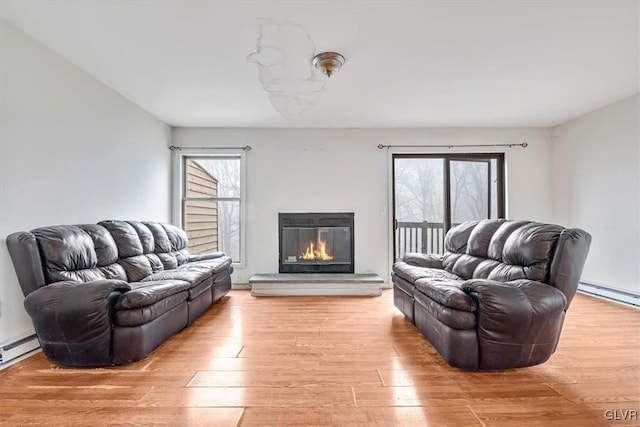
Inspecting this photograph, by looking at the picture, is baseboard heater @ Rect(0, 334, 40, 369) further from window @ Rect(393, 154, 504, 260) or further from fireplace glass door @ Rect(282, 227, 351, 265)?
window @ Rect(393, 154, 504, 260)

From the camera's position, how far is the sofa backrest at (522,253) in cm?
220

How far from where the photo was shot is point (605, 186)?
4.09 meters

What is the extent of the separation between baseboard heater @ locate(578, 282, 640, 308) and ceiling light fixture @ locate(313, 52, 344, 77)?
14.2 ft

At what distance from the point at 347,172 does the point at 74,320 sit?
12.5 ft

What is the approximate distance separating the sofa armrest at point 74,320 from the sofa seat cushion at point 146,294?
80 mm

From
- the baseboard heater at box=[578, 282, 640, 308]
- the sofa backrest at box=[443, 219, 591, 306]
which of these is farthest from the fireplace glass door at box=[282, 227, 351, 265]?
the baseboard heater at box=[578, 282, 640, 308]

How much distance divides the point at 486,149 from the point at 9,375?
5.96 m

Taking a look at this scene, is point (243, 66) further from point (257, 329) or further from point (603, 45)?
point (603, 45)

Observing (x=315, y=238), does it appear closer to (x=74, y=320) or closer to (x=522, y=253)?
(x=522, y=253)

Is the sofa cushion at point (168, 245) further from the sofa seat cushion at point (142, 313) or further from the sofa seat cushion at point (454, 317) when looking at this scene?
the sofa seat cushion at point (454, 317)

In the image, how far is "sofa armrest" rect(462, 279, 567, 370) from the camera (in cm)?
203

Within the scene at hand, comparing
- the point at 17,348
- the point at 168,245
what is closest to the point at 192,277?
the point at 168,245

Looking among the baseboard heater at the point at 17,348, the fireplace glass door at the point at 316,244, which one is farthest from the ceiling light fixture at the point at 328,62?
the baseboard heater at the point at 17,348

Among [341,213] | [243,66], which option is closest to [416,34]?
[243,66]
